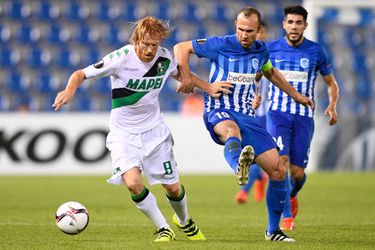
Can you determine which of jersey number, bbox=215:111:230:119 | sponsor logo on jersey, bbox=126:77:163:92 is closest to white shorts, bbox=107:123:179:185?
sponsor logo on jersey, bbox=126:77:163:92

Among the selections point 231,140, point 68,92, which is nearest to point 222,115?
point 231,140

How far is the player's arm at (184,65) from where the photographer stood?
8094mm

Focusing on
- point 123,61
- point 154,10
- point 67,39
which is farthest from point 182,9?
point 123,61

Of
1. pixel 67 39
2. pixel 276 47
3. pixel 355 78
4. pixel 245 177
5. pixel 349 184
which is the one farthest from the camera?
pixel 67 39

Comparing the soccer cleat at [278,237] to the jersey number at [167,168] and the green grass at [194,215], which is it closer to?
the green grass at [194,215]

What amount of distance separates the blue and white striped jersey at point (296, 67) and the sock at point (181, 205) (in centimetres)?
229

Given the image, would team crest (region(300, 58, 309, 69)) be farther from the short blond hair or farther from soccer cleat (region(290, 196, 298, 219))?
the short blond hair

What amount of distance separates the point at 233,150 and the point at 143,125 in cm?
85

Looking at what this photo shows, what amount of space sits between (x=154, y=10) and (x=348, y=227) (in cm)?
1422

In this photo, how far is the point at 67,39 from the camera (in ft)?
74.4

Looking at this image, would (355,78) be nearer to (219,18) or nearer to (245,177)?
(219,18)

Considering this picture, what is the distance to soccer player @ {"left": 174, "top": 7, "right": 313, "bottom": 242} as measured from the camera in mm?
8125

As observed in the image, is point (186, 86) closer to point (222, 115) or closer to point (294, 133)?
point (222, 115)

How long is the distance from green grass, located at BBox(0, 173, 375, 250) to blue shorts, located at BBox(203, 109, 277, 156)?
0.84 m
